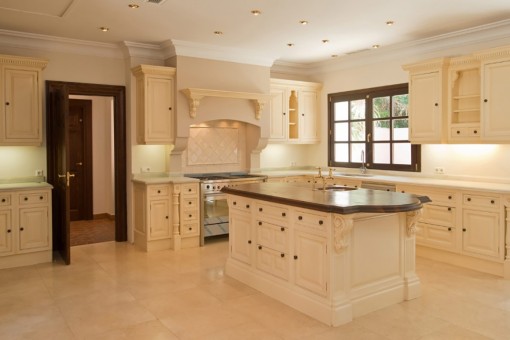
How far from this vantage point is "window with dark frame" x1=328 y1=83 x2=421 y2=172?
6.56 metres

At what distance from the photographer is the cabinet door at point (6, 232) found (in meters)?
5.14

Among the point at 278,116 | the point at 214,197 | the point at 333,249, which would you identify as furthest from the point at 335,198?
the point at 278,116

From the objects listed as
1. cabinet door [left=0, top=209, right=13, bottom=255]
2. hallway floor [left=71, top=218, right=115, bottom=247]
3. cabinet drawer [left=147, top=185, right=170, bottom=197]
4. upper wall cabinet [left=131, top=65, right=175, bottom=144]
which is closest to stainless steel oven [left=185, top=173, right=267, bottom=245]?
cabinet drawer [left=147, top=185, right=170, bottom=197]

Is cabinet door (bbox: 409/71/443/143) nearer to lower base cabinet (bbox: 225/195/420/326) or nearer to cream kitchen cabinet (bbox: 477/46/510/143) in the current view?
cream kitchen cabinet (bbox: 477/46/510/143)

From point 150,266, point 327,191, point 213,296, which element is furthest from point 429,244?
point 150,266

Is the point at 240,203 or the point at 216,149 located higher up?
the point at 216,149

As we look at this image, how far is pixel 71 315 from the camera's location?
3.75 metres

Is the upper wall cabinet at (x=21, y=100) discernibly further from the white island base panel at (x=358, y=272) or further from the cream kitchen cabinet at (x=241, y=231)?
the white island base panel at (x=358, y=272)

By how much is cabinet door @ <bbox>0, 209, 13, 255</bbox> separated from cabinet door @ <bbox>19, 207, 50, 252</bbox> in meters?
0.11

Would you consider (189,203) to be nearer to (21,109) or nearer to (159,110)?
(159,110)

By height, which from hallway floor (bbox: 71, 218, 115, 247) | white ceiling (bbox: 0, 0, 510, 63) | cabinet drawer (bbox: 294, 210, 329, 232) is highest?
white ceiling (bbox: 0, 0, 510, 63)

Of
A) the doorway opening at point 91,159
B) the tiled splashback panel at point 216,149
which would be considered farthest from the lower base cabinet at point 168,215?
the doorway opening at point 91,159

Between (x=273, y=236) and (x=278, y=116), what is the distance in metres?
3.66

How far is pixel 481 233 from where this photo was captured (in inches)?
195
